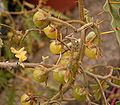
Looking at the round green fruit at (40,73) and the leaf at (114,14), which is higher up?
the leaf at (114,14)

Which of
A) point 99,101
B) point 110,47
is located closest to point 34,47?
point 110,47

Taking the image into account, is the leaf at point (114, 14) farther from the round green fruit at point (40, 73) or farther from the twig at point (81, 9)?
the round green fruit at point (40, 73)

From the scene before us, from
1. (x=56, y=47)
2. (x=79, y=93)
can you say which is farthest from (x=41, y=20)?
(x=79, y=93)

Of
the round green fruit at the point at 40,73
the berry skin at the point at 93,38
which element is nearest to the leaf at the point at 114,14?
the berry skin at the point at 93,38

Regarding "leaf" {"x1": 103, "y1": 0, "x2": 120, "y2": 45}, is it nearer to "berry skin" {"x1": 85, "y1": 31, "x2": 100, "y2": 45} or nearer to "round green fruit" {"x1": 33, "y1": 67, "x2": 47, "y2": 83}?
"berry skin" {"x1": 85, "y1": 31, "x2": 100, "y2": 45}

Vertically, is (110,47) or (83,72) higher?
(110,47)

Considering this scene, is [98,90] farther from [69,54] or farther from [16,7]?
[16,7]

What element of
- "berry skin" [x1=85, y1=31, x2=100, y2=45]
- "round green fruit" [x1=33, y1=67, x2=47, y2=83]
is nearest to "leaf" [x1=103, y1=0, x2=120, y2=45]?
"berry skin" [x1=85, y1=31, x2=100, y2=45]

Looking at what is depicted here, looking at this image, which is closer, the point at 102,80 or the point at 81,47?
the point at 81,47

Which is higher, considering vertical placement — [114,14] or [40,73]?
[114,14]

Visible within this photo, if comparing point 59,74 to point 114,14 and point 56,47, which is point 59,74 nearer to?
point 56,47

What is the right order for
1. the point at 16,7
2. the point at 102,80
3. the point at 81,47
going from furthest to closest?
the point at 16,7 → the point at 102,80 → the point at 81,47
